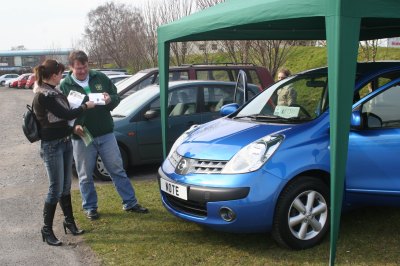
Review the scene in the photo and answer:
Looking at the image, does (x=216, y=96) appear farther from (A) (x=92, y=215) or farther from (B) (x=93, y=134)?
(A) (x=92, y=215)

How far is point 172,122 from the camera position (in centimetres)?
731

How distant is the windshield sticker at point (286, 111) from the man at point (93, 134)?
175 cm

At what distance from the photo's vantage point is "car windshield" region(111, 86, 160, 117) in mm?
7266

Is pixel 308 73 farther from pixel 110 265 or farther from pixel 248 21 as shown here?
pixel 110 265

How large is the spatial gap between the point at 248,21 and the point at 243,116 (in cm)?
127

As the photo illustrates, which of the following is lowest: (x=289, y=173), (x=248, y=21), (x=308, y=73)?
(x=289, y=173)

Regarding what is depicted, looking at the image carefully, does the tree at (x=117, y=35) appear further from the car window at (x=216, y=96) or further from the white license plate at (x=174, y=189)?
the white license plate at (x=174, y=189)

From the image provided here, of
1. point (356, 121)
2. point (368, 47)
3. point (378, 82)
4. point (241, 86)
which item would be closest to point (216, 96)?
point (241, 86)

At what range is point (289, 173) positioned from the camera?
3.91 meters

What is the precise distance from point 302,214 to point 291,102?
4.09ft

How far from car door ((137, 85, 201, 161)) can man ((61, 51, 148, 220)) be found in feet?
6.07

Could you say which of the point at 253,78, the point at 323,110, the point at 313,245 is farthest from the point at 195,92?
the point at 313,245

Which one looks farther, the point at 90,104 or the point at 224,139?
the point at 90,104

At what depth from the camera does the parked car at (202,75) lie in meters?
9.45
